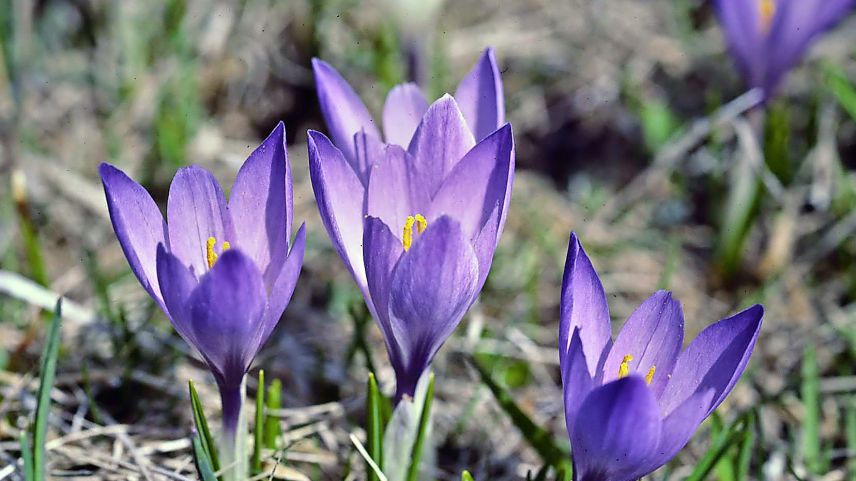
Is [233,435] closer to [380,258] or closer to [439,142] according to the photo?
[380,258]

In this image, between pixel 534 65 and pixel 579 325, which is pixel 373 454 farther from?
pixel 534 65

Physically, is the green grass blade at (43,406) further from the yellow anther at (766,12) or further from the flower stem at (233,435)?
the yellow anther at (766,12)

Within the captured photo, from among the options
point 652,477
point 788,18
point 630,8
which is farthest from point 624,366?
point 630,8

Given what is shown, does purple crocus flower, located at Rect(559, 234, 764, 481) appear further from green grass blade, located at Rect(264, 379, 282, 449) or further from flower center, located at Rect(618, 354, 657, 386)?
green grass blade, located at Rect(264, 379, 282, 449)

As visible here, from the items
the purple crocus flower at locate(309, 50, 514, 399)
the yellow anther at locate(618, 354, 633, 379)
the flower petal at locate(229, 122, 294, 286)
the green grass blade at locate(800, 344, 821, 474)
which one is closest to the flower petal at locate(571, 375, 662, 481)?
the yellow anther at locate(618, 354, 633, 379)

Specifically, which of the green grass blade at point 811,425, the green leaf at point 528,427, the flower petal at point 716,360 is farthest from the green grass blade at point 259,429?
the green grass blade at point 811,425

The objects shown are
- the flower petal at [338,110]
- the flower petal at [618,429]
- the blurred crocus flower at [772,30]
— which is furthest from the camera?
the blurred crocus flower at [772,30]

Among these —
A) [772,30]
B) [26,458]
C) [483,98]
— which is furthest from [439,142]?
[772,30]
